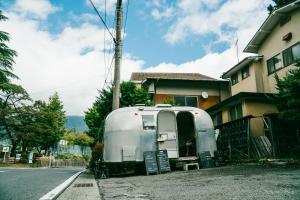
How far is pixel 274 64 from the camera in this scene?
65.5 ft

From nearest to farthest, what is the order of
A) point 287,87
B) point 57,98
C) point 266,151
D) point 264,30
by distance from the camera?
point 287,87
point 266,151
point 264,30
point 57,98

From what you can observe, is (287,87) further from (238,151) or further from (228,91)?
(228,91)

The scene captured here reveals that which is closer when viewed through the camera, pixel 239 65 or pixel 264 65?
pixel 264 65

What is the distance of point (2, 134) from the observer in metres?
37.3

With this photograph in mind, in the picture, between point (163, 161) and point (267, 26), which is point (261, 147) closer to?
point (163, 161)

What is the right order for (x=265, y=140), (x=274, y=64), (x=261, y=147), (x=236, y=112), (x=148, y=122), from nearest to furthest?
(x=148, y=122), (x=261, y=147), (x=265, y=140), (x=236, y=112), (x=274, y=64)

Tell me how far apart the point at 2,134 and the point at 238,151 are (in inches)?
1256

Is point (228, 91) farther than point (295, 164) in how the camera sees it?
Yes

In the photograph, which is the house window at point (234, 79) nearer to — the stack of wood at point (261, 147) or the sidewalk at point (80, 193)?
the stack of wood at point (261, 147)

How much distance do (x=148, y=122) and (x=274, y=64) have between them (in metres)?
12.5

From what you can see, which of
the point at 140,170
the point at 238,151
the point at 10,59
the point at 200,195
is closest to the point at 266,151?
the point at 238,151

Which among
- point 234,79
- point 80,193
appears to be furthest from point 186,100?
point 80,193

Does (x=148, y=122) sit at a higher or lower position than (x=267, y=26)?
lower

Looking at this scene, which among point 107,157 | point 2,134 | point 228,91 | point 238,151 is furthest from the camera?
point 2,134
